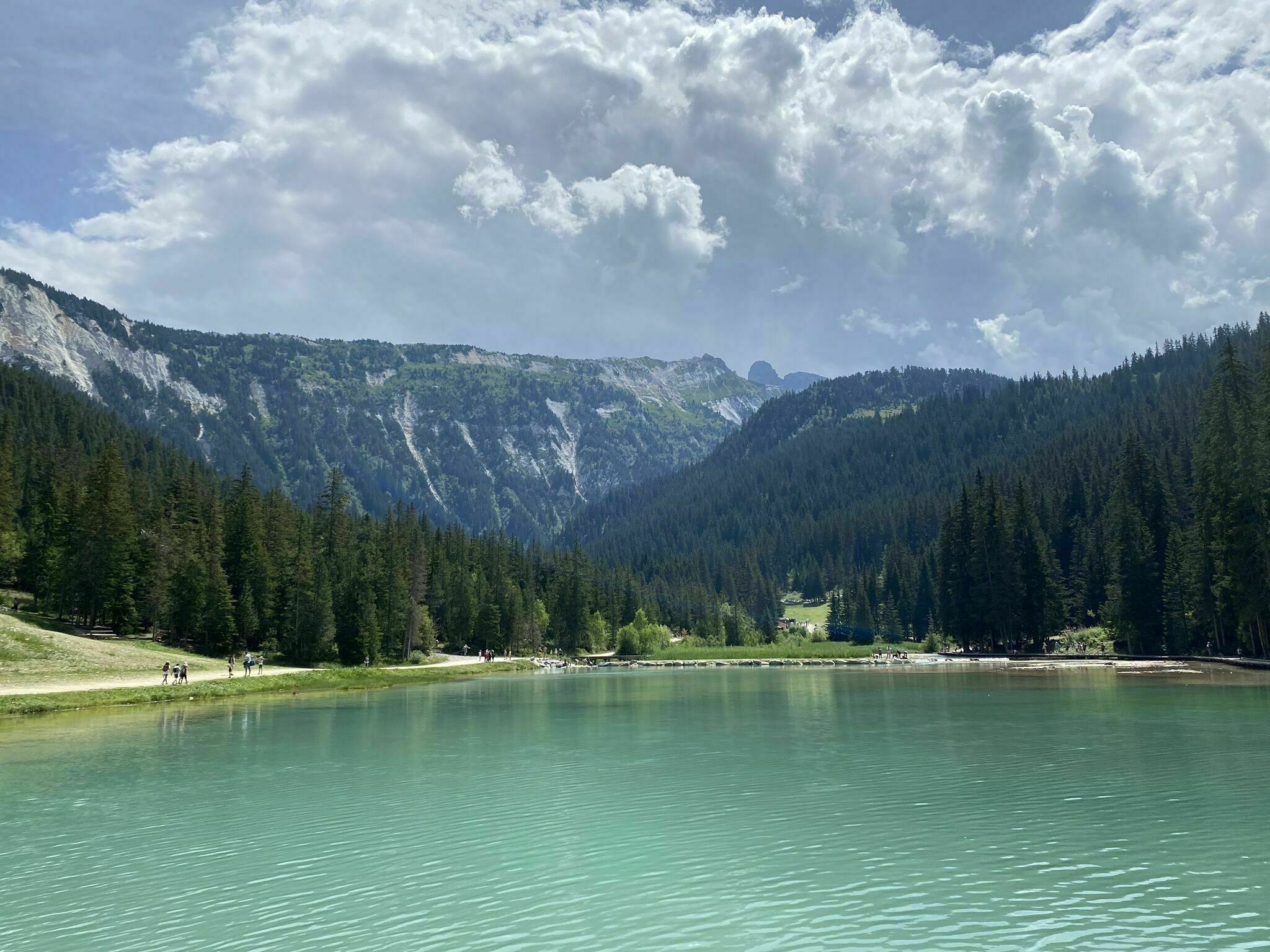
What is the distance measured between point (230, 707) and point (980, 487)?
360ft

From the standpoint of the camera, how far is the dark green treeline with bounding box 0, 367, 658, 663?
8469cm

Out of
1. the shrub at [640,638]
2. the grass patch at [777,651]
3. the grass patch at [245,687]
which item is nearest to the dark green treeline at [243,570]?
the shrub at [640,638]

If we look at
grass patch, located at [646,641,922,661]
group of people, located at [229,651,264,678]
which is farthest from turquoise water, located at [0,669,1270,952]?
grass patch, located at [646,641,922,661]

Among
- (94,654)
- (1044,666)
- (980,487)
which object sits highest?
(980,487)

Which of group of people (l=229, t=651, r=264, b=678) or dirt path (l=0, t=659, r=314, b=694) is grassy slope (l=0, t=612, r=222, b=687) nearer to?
dirt path (l=0, t=659, r=314, b=694)

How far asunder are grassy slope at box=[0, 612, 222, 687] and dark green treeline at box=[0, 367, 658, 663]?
22.9 ft

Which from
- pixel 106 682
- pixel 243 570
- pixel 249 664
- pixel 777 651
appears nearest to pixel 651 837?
pixel 106 682

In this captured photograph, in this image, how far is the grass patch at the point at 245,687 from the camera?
167ft

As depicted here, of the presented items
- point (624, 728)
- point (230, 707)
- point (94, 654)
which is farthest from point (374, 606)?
point (624, 728)

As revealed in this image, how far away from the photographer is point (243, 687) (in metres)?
67.0

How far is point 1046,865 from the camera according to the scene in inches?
685

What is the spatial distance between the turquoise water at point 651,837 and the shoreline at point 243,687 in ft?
37.6

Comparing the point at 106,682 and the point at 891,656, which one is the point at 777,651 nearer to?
the point at 891,656

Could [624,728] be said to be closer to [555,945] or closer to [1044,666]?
[555,945]
